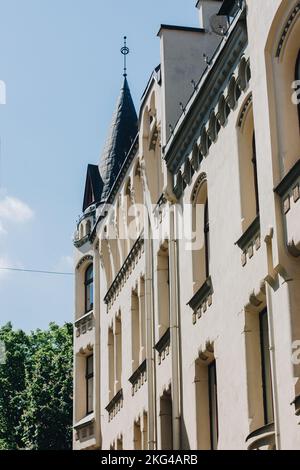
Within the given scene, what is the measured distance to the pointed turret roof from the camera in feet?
137

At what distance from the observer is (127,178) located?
34.7 m

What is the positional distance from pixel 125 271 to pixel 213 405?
11.0 m

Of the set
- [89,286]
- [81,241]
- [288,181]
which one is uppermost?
[81,241]

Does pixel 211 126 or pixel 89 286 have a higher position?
pixel 89 286

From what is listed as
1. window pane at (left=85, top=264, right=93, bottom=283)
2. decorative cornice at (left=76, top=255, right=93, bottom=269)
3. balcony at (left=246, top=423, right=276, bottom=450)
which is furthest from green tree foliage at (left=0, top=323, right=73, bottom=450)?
balcony at (left=246, top=423, right=276, bottom=450)

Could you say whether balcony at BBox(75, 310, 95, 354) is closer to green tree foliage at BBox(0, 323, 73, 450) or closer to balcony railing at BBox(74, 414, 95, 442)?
balcony railing at BBox(74, 414, 95, 442)

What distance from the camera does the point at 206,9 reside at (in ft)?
96.8

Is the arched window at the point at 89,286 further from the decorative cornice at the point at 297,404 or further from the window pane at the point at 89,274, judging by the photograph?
the decorative cornice at the point at 297,404

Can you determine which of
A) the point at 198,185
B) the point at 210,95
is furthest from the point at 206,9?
the point at 198,185

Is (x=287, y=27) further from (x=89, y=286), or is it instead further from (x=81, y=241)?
(x=89, y=286)

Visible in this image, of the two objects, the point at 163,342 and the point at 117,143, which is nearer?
the point at 163,342

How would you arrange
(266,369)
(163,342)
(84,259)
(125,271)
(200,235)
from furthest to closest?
1. (84,259)
2. (125,271)
3. (163,342)
4. (200,235)
5. (266,369)
